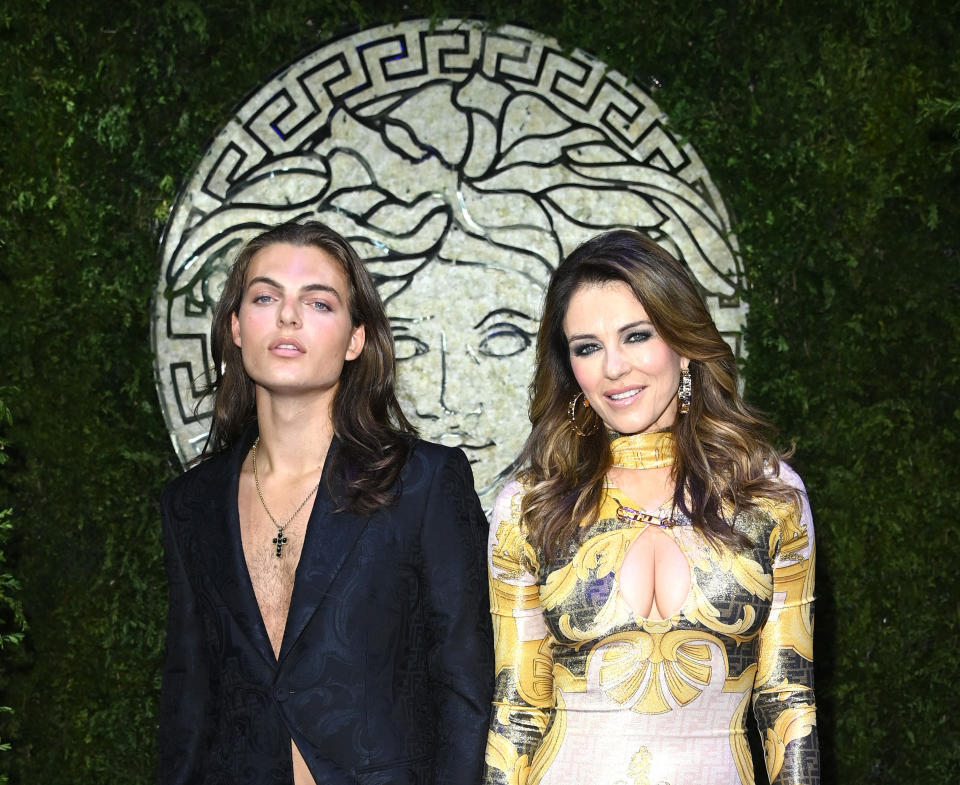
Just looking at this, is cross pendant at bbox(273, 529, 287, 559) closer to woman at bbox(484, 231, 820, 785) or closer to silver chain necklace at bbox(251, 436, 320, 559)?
silver chain necklace at bbox(251, 436, 320, 559)

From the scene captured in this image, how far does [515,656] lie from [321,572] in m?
0.41

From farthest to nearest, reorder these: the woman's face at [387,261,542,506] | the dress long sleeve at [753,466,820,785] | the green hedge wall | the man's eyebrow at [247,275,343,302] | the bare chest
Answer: the woman's face at [387,261,542,506] → the green hedge wall → the man's eyebrow at [247,275,343,302] → the bare chest → the dress long sleeve at [753,466,820,785]

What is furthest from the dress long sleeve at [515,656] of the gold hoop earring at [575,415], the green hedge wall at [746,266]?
the green hedge wall at [746,266]

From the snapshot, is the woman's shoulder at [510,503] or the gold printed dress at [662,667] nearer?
the gold printed dress at [662,667]

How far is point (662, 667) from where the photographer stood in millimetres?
1973

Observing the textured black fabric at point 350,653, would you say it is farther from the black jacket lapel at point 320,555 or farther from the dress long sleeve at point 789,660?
the dress long sleeve at point 789,660

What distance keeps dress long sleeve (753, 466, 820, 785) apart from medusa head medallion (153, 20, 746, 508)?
1.49 meters

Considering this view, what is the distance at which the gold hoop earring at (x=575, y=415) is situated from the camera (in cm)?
222

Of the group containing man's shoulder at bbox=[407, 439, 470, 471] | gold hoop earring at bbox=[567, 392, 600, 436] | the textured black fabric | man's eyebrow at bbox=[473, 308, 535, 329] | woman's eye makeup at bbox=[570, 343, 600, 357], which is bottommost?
the textured black fabric

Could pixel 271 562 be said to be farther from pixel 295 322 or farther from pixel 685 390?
pixel 685 390

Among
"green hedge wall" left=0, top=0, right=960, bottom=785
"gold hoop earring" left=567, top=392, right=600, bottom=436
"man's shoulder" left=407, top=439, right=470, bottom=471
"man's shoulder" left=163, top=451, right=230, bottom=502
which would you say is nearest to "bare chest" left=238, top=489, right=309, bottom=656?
"man's shoulder" left=163, top=451, right=230, bottom=502

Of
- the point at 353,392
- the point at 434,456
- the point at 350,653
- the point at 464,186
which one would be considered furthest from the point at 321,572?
the point at 464,186

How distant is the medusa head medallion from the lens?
11.3 feet

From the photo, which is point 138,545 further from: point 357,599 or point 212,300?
point 357,599
